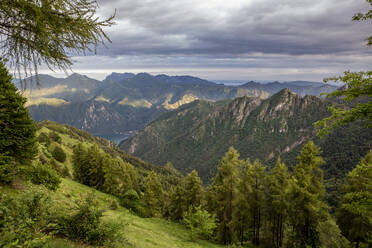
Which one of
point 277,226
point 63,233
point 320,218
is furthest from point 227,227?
point 63,233

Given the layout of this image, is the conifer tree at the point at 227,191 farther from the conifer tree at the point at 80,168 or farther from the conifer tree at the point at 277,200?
the conifer tree at the point at 80,168

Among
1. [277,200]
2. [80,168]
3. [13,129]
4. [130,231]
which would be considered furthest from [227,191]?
[80,168]

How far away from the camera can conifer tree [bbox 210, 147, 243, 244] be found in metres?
28.5

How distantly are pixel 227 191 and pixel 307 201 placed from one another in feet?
33.0

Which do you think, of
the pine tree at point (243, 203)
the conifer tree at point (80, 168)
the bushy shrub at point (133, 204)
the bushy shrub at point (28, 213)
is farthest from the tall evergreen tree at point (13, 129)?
the conifer tree at point (80, 168)

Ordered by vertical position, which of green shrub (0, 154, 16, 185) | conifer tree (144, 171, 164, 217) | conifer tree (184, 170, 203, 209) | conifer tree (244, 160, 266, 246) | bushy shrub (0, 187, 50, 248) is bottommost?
conifer tree (144, 171, 164, 217)

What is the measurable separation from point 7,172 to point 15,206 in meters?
10.0

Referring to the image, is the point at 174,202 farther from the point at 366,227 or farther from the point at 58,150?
the point at 58,150

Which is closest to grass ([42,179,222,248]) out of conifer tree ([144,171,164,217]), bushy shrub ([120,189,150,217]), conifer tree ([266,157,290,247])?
bushy shrub ([120,189,150,217])

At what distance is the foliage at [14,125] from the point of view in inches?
625

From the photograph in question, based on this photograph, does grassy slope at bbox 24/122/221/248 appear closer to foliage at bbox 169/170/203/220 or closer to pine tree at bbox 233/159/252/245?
pine tree at bbox 233/159/252/245

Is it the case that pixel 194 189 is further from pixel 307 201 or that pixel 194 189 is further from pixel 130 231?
pixel 130 231

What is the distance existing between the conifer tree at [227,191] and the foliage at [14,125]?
23167 millimetres

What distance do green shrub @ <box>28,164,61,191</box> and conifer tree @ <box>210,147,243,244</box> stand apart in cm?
2067
